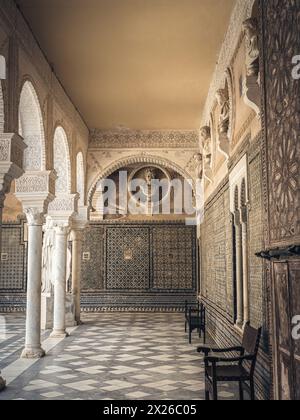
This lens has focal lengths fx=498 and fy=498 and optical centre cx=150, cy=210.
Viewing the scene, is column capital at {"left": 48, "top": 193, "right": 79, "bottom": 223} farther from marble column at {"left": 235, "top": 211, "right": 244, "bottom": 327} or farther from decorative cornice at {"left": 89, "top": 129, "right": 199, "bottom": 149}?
marble column at {"left": 235, "top": 211, "right": 244, "bottom": 327}

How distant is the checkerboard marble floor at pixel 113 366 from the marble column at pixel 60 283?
1.09 feet

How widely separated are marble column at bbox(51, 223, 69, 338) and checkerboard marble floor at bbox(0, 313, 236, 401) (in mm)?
332

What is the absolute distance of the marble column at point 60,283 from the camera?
991 cm

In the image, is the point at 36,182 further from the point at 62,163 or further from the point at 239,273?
the point at 239,273

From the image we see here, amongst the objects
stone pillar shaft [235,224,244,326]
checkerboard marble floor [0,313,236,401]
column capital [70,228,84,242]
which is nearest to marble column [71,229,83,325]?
column capital [70,228,84,242]

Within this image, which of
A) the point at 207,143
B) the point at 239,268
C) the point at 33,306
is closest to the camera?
the point at 239,268

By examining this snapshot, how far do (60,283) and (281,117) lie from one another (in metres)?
7.69

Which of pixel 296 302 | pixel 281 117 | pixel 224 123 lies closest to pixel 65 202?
pixel 224 123

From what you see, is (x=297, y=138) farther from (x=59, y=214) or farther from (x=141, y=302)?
(x=141, y=302)

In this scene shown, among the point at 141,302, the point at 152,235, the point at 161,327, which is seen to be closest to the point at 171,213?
the point at 152,235

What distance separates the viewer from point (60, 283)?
10.1 m

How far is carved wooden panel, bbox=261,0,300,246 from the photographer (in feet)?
9.68

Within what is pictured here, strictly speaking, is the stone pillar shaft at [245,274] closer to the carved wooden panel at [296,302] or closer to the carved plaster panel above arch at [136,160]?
the carved wooden panel at [296,302]
